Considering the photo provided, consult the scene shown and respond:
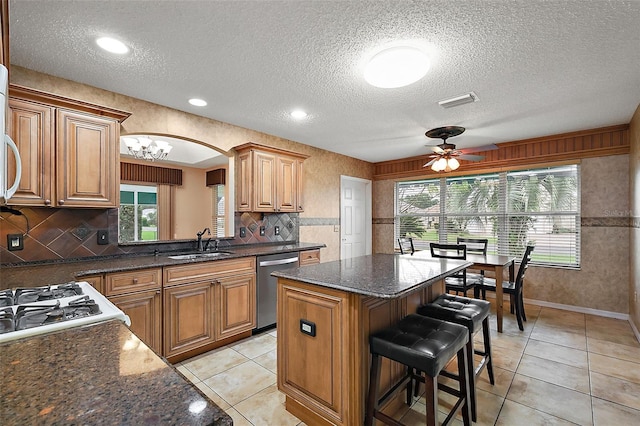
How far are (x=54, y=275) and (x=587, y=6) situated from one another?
3.53 metres

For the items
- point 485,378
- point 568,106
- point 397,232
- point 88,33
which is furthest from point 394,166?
point 88,33

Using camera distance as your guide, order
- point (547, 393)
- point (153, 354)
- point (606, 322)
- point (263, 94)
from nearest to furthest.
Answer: point (153, 354) < point (547, 393) < point (263, 94) < point (606, 322)

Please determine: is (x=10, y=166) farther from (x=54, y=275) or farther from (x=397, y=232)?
(x=397, y=232)

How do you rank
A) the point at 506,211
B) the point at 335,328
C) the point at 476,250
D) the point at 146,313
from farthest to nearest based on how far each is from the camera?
the point at 506,211
the point at 476,250
the point at 146,313
the point at 335,328

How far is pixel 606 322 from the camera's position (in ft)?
12.0

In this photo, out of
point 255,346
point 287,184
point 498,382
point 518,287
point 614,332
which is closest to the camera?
point 498,382

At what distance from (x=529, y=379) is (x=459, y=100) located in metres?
2.46

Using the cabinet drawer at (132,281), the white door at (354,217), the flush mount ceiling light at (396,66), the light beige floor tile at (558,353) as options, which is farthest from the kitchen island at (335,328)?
the white door at (354,217)

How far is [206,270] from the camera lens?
286 centimetres

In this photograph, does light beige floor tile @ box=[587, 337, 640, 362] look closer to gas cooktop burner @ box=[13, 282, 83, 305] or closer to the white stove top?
the white stove top

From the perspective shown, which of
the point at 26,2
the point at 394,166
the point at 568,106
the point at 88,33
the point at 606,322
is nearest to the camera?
the point at 26,2

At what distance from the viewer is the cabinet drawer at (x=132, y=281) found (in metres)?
2.29

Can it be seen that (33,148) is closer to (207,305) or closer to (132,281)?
(132,281)

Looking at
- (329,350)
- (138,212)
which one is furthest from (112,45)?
(138,212)
